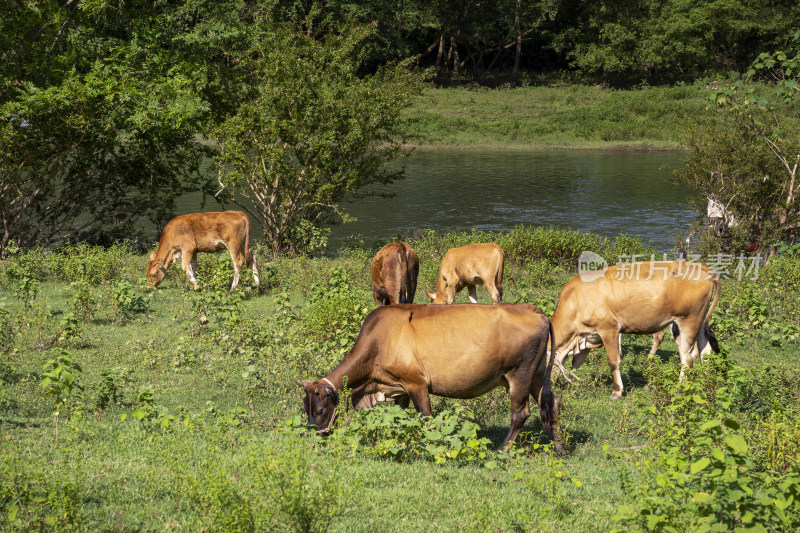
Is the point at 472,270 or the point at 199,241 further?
the point at 199,241

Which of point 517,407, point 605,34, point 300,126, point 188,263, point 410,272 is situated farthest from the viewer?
point 605,34

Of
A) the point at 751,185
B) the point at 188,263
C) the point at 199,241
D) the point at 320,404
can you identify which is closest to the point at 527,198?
the point at 751,185

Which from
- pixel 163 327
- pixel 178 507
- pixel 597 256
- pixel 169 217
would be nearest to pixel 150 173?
pixel 169 217

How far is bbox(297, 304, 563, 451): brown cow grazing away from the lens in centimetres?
766

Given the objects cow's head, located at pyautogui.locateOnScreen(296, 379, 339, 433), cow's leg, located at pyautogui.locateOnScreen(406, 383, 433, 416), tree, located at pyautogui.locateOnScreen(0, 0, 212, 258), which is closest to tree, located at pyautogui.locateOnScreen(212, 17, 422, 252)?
tree, located at pyautogui.locateOnScreen(0, 0, 212, 258)

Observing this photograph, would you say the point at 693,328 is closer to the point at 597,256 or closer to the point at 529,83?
the point at 597,256

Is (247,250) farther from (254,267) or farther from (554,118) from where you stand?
(554,118)

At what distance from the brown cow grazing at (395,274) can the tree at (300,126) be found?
4753 millimetres

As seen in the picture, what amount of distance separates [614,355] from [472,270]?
3.95m

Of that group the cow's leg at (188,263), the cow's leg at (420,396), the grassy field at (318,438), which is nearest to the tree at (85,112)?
the cow's leg at (188,263)

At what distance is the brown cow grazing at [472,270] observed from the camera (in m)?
13.4

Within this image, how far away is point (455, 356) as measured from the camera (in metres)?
7.64

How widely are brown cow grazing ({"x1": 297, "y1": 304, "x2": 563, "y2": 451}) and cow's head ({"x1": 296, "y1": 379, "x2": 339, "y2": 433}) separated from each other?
0.59 ft

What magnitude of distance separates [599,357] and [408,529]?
6427mm
